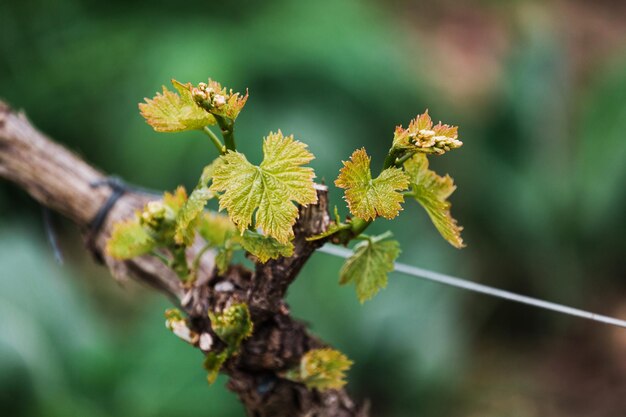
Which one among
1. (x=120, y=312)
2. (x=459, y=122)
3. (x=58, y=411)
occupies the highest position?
(x=459, y=122)

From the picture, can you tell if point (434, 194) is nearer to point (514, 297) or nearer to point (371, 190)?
point (371, 190)

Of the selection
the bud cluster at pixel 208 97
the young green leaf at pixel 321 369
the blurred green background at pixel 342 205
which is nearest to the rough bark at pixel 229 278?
the young green leaf at pixel 321 369

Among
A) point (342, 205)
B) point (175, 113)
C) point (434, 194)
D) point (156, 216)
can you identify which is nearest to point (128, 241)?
point (156, 216)

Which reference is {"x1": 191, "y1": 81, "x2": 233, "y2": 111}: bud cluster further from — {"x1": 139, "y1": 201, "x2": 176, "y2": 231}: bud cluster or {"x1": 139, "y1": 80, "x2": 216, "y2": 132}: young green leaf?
{"x1": 139, "y1": 201, "x2": 176, "y2": 231}: bud cluster

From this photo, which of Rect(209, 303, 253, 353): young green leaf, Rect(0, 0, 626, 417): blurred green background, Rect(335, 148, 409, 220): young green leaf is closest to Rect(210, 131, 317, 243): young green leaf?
Rect(335, 148, 409, 220): young green leaf

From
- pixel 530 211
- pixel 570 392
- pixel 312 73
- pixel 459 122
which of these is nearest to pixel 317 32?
pixel 312 73

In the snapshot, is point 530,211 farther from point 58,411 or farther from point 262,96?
point 58,411
